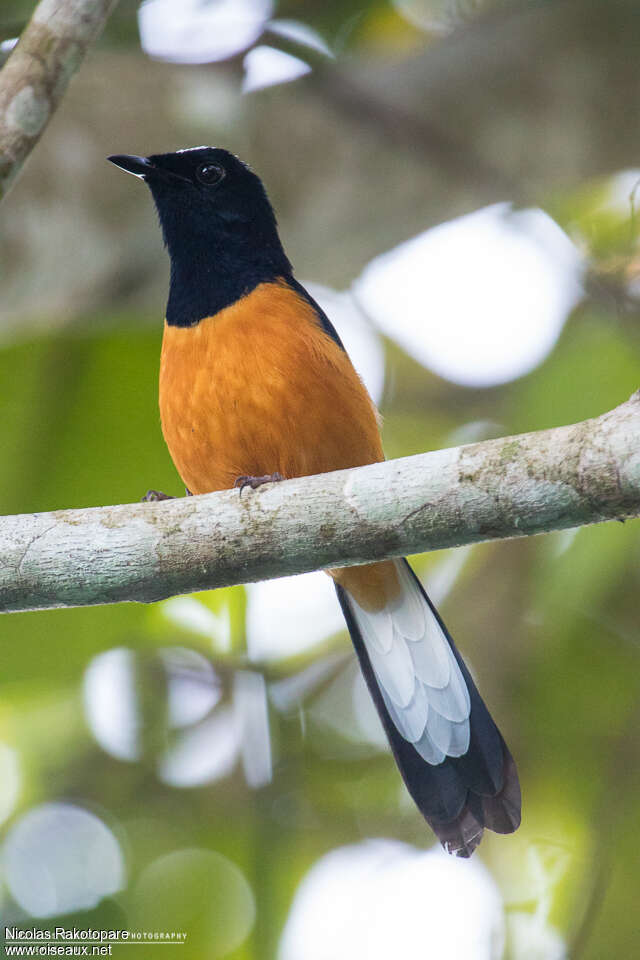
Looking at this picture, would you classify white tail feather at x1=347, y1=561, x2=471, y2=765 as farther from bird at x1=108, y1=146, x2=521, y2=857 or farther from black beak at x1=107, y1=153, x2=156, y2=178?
black beak at x1=107, y1=153, x2=156, y2=178

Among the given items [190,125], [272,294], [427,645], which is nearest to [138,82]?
[190,125]

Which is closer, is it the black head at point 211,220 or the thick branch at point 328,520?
the thick branch at point 328,520

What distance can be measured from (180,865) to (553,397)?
2.92 metres

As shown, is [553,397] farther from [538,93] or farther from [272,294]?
[538,93]

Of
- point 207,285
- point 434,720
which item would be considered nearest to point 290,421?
point 207,285

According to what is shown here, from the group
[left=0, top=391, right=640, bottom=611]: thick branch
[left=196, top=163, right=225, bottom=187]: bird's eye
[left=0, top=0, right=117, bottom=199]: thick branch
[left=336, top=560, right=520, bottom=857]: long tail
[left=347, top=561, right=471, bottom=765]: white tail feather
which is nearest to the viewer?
[left=0, top=391, right=640, bottom=611]: thick branch

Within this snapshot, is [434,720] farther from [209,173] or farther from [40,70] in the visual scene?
[40,70]

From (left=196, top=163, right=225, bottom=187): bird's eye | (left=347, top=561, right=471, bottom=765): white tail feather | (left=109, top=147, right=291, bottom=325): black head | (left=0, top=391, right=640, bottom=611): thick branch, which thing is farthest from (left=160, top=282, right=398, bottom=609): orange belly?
(left=0, top=391, right=640, bottom=611): thick branch

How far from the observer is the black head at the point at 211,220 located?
4.30 meters

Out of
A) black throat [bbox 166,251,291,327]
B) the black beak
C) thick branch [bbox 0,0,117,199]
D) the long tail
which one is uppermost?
thick branch [bbox 0,0,117,199]

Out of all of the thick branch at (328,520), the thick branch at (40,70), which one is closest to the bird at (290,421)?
the thick branch at (40,70)

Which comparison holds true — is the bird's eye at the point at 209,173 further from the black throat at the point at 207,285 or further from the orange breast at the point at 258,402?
the orange breast at the point at 258,402

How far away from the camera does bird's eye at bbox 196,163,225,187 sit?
4.52 m

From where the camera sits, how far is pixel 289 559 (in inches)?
109
